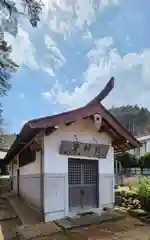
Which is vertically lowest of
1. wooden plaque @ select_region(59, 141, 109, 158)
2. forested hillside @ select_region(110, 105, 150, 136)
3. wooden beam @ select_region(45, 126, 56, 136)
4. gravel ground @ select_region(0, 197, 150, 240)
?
gravel ground @ select_region(0, 197, 150, 240)

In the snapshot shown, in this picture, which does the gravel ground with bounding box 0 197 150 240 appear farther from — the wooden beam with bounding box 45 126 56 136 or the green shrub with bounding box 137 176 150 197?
the wooden beam with bounding box 45 126 56 136

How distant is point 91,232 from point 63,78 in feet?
22.8

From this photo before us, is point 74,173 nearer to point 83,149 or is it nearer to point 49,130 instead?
point 83,149

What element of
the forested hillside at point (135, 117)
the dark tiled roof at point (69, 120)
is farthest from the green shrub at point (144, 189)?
the forested hillside at point (135, 117)

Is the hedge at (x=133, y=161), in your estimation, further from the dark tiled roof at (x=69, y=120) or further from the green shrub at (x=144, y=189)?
the dark tiled roof at (x=69, y=120)

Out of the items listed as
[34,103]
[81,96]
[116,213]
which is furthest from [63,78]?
[116,213]

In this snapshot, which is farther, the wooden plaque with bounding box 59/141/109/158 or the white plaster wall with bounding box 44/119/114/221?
the wooden plaque with bounding box 59/141/109/158

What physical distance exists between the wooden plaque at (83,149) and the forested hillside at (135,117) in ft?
143

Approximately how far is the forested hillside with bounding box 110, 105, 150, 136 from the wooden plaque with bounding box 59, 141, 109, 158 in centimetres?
4345

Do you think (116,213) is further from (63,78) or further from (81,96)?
(81,96)

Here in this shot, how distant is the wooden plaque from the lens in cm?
995

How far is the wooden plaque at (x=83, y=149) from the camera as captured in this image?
32.7 feet

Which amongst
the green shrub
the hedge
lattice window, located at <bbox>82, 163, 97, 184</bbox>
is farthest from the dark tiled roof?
the hedge

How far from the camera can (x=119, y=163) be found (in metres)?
26.0
